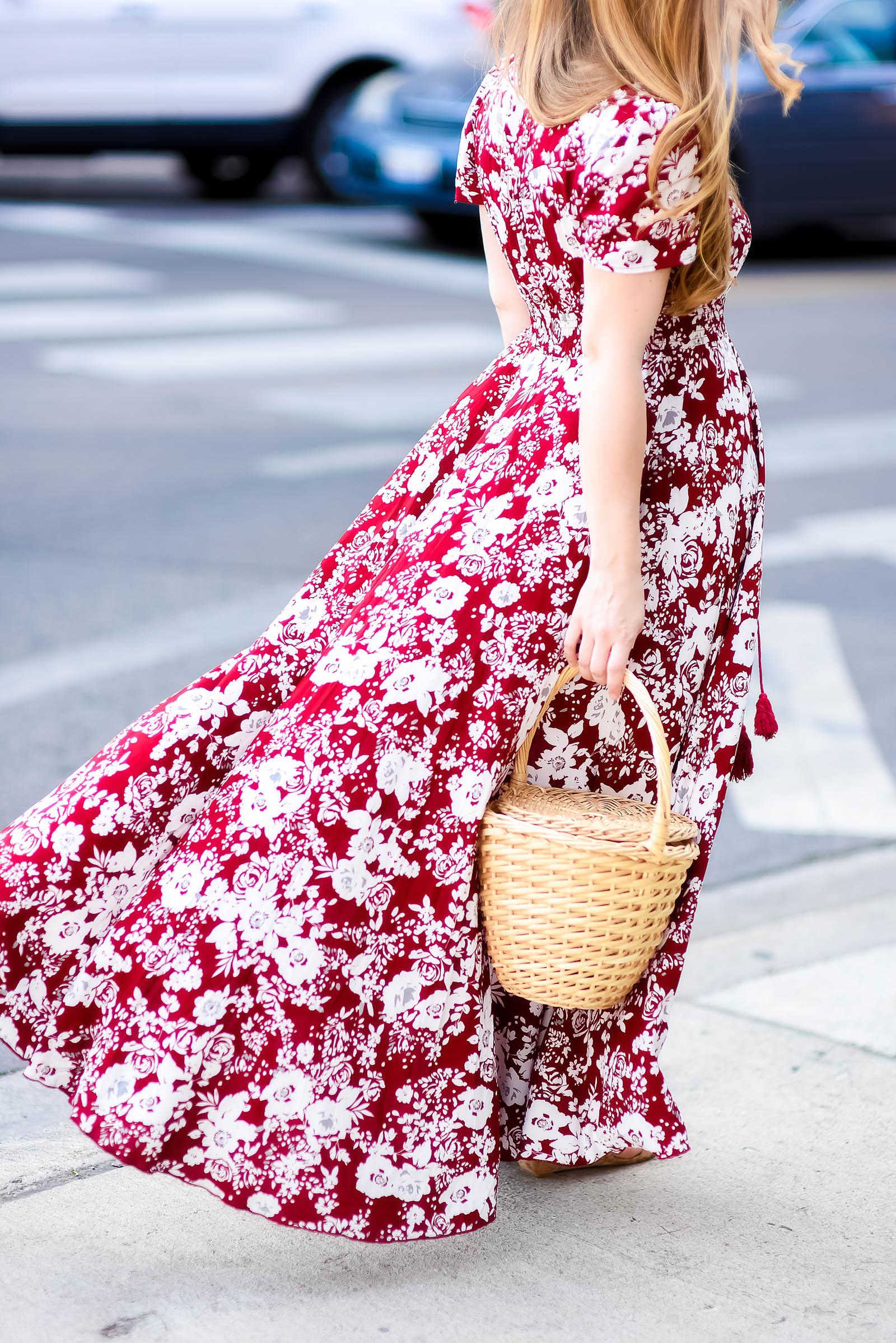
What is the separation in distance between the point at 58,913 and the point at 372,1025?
0.42 metres

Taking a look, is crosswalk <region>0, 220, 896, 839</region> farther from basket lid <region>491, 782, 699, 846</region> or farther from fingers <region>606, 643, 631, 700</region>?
fingers <region>606, 643, 631, 700</region>

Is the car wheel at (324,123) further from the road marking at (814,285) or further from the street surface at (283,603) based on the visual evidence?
the road marking at (814,285)

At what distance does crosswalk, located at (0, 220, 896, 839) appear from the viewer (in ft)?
14.2

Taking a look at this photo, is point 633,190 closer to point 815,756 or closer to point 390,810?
point 390,810

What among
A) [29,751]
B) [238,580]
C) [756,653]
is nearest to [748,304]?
[238,580]

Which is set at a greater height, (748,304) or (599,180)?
(599,180)

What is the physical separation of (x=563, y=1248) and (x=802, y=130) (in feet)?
31.6

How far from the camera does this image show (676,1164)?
8.59 ft

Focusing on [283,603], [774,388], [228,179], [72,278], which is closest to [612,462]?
[283,603]

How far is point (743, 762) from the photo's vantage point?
2.52 meters

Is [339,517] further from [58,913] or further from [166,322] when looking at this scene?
[58,913]

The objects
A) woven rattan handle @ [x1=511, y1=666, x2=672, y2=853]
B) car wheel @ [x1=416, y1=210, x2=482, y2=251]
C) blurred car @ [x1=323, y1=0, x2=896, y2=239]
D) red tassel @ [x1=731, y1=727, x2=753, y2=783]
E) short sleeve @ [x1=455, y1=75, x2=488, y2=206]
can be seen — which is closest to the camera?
woven rattan handle @ [x1=511, y1=666, x2=672, y2=853]

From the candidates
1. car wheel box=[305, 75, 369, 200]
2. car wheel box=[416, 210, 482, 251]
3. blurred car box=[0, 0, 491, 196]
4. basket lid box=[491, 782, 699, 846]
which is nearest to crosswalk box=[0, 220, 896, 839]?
car wheel box=[416, 210, 482, 251]

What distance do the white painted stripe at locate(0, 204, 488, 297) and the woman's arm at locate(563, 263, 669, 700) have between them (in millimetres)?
7874
